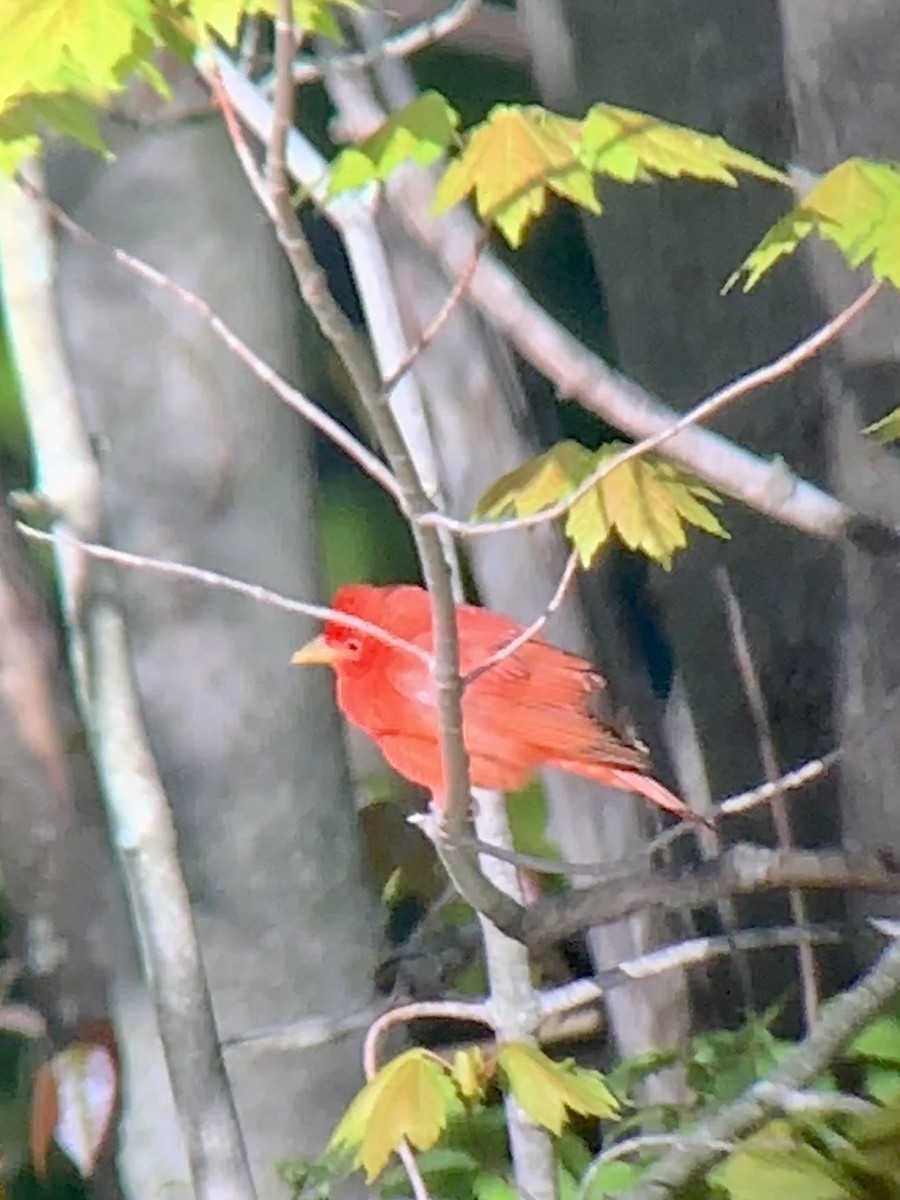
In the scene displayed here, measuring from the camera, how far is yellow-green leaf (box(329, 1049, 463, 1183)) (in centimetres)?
62

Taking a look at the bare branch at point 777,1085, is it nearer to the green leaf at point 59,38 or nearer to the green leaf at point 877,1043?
the green leaf at point 877,1043

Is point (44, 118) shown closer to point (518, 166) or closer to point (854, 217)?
point (518, 166)

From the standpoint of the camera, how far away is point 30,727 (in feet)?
2.50

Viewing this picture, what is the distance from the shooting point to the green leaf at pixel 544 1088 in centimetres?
65

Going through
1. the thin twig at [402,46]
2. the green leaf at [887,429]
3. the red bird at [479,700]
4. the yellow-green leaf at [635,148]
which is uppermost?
the thin twig at [402,46]

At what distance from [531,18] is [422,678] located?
1.27 ft

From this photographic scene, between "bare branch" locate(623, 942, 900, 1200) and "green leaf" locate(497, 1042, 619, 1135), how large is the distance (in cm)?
4

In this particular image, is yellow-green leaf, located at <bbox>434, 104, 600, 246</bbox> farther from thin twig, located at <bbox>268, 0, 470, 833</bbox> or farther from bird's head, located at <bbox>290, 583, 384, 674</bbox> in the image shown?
bird's head, located at <bbox>290, 583, 384, 674</bbox>

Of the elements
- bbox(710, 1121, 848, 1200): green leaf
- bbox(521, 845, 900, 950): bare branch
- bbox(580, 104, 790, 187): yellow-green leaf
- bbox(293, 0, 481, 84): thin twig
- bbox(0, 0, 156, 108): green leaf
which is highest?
bbox(293, 0, 481, 84): thin twig

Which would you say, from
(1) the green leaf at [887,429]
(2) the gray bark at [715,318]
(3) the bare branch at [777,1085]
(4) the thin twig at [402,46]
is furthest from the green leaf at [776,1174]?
(4) the thin twig at [402,46]

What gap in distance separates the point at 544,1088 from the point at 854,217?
1.33 feet

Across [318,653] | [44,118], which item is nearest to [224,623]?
[318,653]

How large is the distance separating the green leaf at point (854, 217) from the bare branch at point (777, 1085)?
355mm

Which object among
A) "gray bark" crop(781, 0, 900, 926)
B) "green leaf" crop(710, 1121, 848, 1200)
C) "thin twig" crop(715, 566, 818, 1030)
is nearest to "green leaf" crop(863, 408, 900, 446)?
"gray bark" crop(781, 0, 900, 926)
